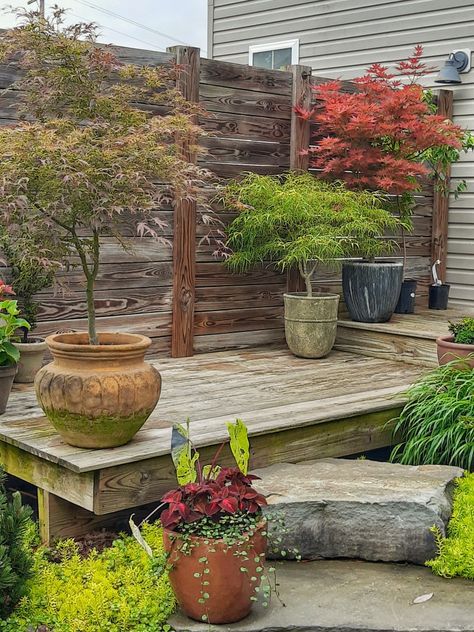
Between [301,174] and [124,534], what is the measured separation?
11.8 feet

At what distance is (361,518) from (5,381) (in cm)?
189

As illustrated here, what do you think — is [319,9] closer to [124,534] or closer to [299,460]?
[299,460]

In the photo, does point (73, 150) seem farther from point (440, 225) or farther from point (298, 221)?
point (440, 225)

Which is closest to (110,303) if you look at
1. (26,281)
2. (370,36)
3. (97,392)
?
(26,281)

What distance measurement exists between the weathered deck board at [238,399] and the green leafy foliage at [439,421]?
149 mm

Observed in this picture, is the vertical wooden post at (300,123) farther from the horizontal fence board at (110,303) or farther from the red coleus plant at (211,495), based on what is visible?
the red coleus plant at (211,495)

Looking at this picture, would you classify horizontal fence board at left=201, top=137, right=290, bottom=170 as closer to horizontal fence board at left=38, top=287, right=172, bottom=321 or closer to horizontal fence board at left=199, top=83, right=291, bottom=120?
horizontal fence board at left=199, top=83, right=291, bottom=120

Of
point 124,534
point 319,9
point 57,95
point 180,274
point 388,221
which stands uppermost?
Answer: point 319,9

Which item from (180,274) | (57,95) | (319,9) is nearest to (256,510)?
(57,95)

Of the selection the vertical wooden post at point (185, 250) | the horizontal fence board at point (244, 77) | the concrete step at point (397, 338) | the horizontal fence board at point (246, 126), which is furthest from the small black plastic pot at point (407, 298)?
A: the vertical wooden post at point (185, 250)

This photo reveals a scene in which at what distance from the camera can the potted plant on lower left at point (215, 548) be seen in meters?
3.11

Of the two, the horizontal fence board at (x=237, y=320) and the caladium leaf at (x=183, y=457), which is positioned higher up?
→ the horizontal fence board at (x=237, y=320)

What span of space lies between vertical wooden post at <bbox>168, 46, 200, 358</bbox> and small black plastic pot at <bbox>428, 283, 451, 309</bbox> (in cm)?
253

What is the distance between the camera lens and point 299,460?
464cm
